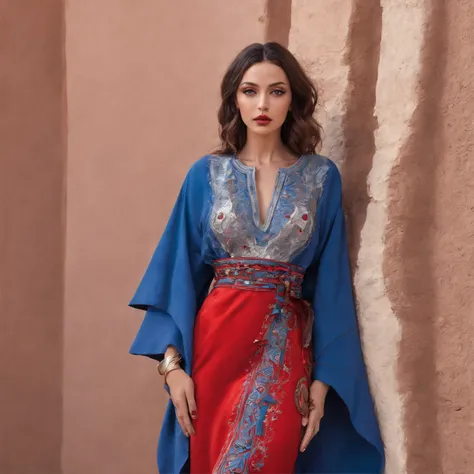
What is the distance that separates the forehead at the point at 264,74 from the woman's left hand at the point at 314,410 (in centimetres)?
66

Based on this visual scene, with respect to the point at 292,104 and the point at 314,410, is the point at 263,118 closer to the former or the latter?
the point at 292,104

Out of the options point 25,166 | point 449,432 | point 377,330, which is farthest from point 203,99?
point 449,432

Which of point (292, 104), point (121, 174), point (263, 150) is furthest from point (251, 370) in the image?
point (121, 174)

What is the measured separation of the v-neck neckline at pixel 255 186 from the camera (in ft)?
6.43

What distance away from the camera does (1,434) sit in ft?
9.39

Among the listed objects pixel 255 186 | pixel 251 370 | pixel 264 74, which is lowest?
pixel 251 370

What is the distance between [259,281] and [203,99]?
0.93 metres

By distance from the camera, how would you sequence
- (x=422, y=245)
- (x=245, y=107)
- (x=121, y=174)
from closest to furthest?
(x=422, y=245) < (x=245, y=107) < (x=121, y=174)

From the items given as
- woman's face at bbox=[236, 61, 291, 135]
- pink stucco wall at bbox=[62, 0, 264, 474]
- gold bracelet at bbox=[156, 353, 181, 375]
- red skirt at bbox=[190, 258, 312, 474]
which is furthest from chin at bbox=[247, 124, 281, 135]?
pink stucco wall at bbox=[62, 0, 264, 474]

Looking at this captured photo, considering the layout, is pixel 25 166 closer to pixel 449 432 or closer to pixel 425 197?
pixel 425 197

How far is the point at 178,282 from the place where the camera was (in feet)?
6.61

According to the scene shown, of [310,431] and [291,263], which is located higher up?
[291,263]

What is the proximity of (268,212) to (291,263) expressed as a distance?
0.12 m

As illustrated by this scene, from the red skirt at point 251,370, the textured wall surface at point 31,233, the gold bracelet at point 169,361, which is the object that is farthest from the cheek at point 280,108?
the textured wall surface at point 31,233
